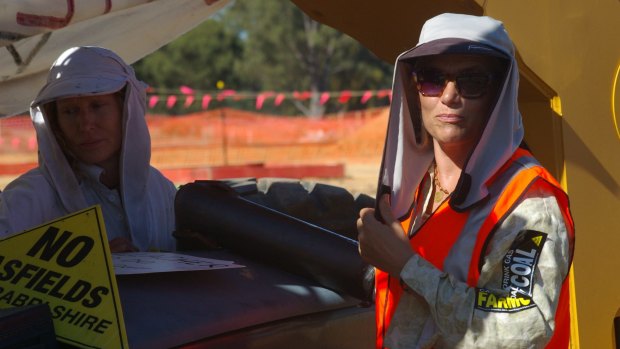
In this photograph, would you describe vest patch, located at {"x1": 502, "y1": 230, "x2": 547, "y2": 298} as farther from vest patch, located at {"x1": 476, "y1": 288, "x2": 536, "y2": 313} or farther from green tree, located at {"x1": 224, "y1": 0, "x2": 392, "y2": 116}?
green tree, located at {"x1": 224, "y1": 0, "x2": 392, "y2": 116}

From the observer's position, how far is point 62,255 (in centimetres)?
200

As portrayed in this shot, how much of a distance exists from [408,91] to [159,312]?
2.58 feet

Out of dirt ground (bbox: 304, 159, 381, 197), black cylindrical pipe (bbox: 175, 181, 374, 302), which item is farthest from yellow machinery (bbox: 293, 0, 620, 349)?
dirt ground (bbox: 304, 159, 381, 197)

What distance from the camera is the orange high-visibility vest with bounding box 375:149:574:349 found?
1912 mm

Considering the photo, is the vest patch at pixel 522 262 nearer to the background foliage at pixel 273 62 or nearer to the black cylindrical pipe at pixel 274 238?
the black cylindrical pipe at pixel 274 238

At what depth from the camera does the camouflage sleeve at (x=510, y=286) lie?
1.83 m

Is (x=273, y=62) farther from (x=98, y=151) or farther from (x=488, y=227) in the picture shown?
(x=488, y=227)

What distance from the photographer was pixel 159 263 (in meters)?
2.32

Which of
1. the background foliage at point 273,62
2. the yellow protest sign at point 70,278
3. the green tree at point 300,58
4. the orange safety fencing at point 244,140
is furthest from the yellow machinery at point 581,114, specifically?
the green tree at point 300,58

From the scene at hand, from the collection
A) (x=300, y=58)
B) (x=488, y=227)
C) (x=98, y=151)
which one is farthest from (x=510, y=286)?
→ (x=300, y=58)

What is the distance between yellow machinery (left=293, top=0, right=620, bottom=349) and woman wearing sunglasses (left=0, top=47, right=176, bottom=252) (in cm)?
87

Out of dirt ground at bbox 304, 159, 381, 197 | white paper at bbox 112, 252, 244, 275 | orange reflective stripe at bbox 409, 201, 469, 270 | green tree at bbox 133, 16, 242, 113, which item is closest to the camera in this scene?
orange reflective stripe at bbox 409, 201, 469, 270

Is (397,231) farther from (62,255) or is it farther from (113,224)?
(113,224)

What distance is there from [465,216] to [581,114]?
44.3 inches
